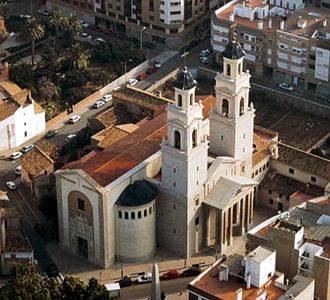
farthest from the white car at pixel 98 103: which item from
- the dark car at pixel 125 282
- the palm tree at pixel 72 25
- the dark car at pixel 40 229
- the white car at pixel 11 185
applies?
the dark car at pixel 125 282

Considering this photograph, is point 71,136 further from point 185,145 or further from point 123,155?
point 185,145

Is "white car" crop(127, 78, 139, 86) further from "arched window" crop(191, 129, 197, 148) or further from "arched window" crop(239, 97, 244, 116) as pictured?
"arched window" crop(191, 129, 197, 148)

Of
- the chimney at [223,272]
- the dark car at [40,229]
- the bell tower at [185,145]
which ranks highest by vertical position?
the bell tower at [185,145]

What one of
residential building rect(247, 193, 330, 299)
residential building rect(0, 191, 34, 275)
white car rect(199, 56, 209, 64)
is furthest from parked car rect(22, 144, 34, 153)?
residential building rect(247, 193, 330, 299)

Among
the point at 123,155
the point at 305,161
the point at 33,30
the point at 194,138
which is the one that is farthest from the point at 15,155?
the point at 305,161

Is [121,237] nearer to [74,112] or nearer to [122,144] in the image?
[122,144]

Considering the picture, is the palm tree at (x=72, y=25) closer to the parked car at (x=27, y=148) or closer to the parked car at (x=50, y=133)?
the parked car at (x=50, y=133)
